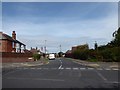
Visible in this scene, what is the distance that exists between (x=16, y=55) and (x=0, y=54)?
5716mm

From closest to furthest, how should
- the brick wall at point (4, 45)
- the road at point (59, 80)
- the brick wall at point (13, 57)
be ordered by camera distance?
1. the road at point (59, 80)
2. the brick wall at point (13, 57)
3. the brick wall at point (4, 45)

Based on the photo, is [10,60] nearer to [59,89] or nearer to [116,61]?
[116,61]

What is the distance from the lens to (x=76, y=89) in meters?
13.9

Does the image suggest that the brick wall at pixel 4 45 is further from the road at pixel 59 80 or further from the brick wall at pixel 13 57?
the road at pixel 59 80

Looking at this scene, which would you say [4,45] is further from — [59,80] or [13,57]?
[59,80]

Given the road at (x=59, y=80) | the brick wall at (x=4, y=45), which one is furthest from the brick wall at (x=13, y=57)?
the road at (x=59, y=80)

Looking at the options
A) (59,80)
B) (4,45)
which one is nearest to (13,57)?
(4,45)

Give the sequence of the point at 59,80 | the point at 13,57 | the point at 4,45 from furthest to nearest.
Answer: the point at 4,45 → the point at 13,57 → the point at 59,80

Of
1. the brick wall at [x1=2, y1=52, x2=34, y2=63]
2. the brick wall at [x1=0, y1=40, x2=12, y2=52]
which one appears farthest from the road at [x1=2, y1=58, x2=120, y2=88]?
the brick wall at [x1=0, y1=40, x2=12, y2=52]

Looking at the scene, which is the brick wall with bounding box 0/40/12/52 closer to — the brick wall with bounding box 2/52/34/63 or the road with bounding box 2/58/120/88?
the brick wall with bounding box 2/52/34/63

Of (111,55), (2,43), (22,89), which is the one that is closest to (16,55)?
(2,43)

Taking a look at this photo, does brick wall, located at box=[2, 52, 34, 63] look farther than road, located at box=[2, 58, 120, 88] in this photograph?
Yes

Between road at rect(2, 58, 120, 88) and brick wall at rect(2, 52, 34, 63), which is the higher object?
brick wall at rect(2, 52, 34, 63)

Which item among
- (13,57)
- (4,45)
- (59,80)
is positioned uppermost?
(4,45)
